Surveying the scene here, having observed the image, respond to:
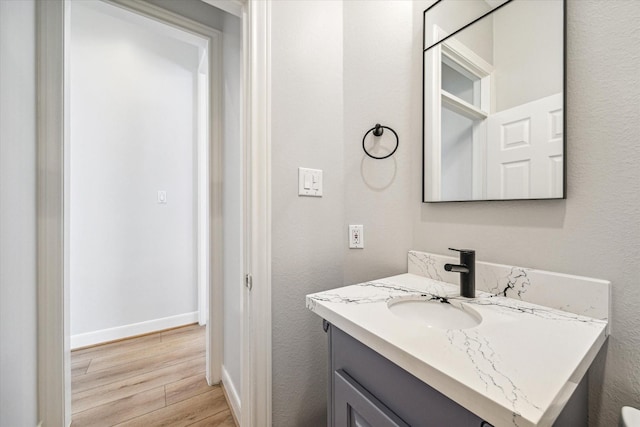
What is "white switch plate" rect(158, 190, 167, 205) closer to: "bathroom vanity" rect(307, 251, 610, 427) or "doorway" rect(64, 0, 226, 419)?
"doorway" rect(64, 0, 226, 419)

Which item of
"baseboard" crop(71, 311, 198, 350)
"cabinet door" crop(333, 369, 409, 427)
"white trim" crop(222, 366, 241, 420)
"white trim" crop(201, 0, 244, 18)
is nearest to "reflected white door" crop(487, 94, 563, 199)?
"cabinet door" crop(333, 369, 409, 427)

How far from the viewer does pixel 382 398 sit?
0.59 m

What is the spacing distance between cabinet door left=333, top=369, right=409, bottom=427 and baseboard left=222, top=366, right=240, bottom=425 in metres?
0.88

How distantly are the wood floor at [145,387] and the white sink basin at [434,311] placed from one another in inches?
46.6

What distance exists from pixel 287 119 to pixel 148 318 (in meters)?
2.27

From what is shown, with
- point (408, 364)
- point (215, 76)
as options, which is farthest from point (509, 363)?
point (215, 76)

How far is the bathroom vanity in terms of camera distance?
41 centimetres

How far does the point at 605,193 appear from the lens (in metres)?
0.69

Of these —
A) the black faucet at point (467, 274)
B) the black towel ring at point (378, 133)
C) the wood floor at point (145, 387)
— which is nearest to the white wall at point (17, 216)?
the wood floor at point (145, 387)

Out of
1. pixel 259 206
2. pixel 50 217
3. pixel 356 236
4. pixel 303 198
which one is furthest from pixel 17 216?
pixel 356 236

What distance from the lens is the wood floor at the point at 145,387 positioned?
4.42ft

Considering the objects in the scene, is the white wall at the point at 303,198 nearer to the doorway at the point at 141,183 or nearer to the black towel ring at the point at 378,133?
the black towel ring at the point at 378,133

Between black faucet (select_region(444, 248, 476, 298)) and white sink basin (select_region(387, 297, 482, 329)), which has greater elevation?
black faucet (select_region(444, 248, 476, 298))

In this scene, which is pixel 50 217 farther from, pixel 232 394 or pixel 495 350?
pixel 495 350
